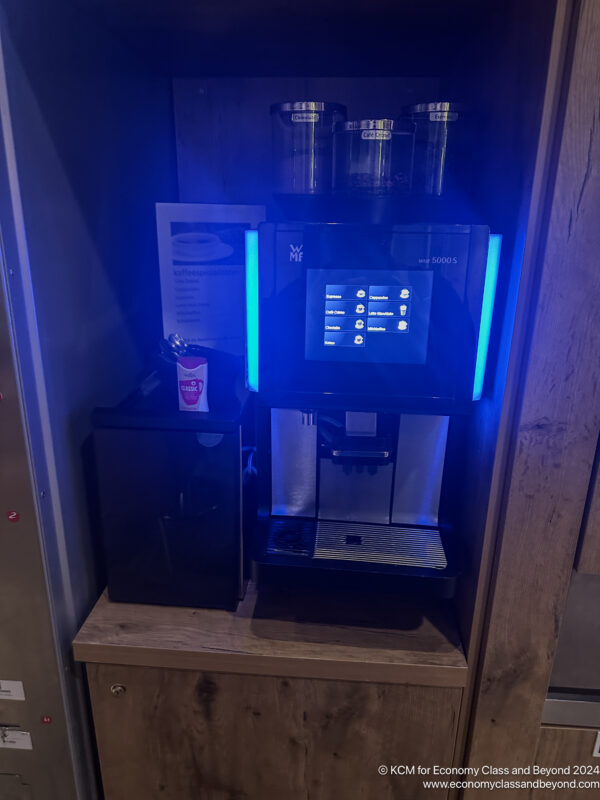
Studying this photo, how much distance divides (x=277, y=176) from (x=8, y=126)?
20.2 inches

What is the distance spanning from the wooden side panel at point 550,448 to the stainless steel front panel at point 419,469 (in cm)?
19

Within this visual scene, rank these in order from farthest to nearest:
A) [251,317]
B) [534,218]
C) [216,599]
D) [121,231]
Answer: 1. [121,231]
2. [216,599]
3. [251,317]
4. [534,218]

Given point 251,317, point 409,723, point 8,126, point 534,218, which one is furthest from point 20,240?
point 409,723

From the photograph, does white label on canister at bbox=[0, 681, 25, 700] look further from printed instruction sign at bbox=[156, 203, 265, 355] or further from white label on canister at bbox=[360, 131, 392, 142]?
white label on canister at bbox=[360, 131, 392, 142]

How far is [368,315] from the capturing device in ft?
2.79

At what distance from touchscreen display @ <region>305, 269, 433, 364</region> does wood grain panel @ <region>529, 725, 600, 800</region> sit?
700mm

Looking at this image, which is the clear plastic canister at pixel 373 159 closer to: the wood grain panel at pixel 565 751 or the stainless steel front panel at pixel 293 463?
the stainless steel front panel at pixel 293 463

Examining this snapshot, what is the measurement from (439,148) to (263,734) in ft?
3.66

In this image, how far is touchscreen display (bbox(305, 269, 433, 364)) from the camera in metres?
0.83

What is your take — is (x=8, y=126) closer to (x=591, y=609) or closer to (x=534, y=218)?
(x=534, y=218)

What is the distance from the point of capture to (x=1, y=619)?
0.93m

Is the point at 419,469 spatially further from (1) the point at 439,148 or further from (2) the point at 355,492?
(1) the point at 439,148

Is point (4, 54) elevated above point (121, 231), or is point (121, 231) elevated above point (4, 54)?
point (4, 54)

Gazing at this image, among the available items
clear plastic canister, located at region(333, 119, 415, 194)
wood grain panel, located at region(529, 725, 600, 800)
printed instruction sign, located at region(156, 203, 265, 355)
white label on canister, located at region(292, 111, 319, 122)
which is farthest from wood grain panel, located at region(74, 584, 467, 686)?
white label on canister, located at region(292, 111, 319, 122)
